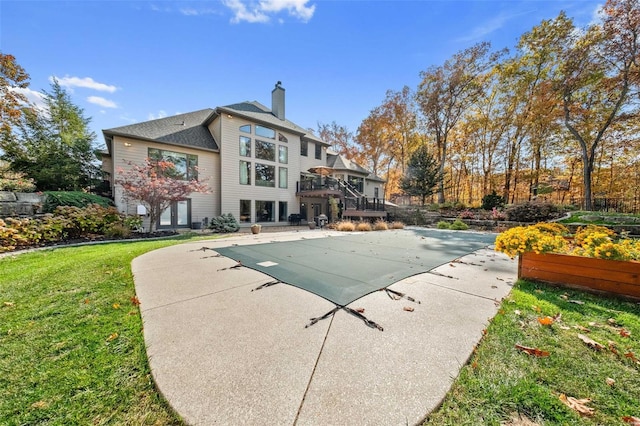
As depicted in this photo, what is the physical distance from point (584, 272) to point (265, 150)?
14.8m

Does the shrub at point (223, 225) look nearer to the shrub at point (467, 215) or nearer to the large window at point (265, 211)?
the large window at point (265, 211)

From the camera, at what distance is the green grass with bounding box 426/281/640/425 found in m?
1.33

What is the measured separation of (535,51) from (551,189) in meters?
9.73

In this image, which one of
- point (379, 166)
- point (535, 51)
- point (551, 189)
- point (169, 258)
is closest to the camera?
point (169, 258)

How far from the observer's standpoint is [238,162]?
46.1 feet

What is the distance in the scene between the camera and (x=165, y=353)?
6.20ft

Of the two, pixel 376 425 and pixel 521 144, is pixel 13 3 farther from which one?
pixel 521 144

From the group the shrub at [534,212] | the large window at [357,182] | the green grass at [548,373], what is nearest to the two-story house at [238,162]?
the large window at [357,182]

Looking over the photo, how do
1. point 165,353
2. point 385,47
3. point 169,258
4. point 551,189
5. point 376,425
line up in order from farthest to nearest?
point 551,189, point 385,47, point 169,258, point 165,353, point 376,425

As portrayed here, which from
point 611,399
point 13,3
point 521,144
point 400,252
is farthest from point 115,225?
point 521,144

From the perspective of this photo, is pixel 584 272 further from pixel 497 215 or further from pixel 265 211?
pixel 265 211

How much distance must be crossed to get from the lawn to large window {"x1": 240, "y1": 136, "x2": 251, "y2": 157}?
1219 cm

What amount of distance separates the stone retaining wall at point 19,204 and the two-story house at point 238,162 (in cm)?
→ 286

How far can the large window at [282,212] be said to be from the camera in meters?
16.1
